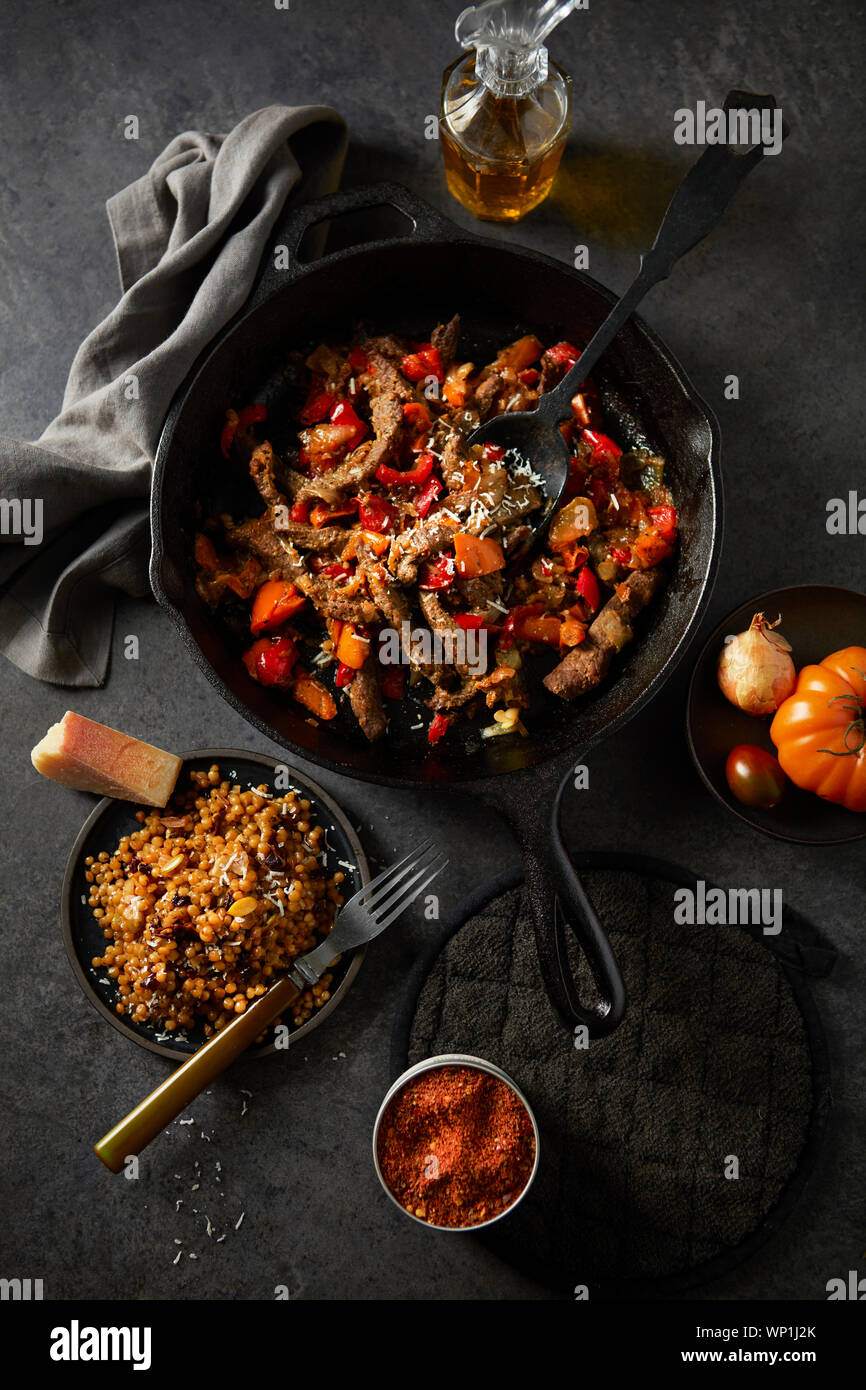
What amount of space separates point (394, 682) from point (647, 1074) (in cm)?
163

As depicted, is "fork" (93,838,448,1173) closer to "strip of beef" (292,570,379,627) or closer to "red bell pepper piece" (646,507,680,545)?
"strip of beef" (292,570,379,627)

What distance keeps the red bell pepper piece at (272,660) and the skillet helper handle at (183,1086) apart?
39.4 inches

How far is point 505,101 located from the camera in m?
3.38

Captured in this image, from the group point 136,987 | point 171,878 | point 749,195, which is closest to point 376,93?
point 749,195

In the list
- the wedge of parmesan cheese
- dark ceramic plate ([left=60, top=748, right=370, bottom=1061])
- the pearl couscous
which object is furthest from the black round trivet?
the wedge of parmesan cheese

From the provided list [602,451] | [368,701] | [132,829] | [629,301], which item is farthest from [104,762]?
[629,301]

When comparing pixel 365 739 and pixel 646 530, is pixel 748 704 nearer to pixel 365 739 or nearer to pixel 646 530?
pixel 646 530

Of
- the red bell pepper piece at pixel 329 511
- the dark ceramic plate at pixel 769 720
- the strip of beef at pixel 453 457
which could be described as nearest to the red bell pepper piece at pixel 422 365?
the strip of beef at pixel 453 457

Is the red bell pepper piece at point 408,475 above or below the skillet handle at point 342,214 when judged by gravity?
below

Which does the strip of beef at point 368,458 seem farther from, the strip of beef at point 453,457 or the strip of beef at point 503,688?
the strip of beef at point 503,688

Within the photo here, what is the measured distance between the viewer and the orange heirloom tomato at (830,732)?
10.7 feet

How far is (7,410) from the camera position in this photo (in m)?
3.73

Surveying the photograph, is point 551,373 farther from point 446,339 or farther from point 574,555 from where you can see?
point 574,555

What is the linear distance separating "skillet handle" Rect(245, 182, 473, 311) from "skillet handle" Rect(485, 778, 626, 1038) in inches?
71.3
